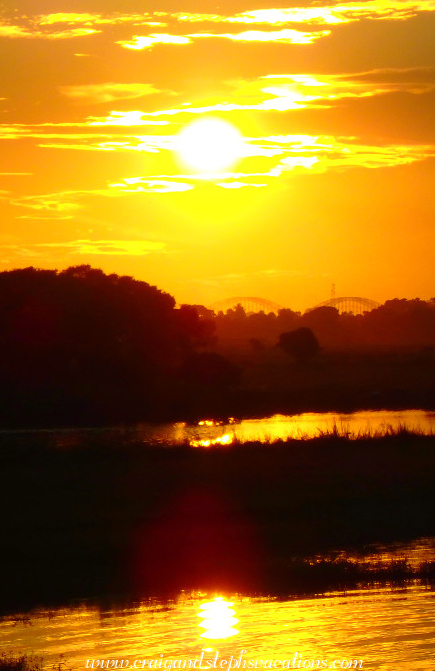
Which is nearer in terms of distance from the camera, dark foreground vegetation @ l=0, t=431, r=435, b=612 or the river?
the river

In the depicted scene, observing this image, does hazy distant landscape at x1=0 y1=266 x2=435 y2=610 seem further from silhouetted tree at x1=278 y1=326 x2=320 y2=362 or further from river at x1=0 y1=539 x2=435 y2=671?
silhouetted tree at x1=278 y1=326 x2=320 y2=362

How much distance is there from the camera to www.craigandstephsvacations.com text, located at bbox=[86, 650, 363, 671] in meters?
10.7

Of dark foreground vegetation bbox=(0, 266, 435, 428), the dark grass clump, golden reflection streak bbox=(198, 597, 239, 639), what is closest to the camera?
the dark grass clump

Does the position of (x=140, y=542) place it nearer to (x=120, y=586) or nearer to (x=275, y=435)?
(x=120, y=586)

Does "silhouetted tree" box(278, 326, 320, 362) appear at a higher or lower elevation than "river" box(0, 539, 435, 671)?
higher

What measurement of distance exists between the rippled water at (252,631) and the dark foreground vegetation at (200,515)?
1019 mm

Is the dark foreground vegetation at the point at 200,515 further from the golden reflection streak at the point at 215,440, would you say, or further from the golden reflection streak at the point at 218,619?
the golden reflection streak at the point at 215,440

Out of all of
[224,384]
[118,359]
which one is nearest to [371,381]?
[224,384]

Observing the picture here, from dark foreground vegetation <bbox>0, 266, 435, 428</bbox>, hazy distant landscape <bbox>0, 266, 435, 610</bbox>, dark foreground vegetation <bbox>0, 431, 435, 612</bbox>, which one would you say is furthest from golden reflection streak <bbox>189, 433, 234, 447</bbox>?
dark foreground vegetation <bbox>0, 266, 435, 428</bbox>

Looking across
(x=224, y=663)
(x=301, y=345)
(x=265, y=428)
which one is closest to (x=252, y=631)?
(x=224, y=663)

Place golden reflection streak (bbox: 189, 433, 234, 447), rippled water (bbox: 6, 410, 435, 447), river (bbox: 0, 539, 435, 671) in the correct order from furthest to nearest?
rippled water (bbox: 6, 410, 435, 447) → golden reflection streak (bbox: 189, 433, 234, 447) → river (bbox: 0, 539, 435, 671)

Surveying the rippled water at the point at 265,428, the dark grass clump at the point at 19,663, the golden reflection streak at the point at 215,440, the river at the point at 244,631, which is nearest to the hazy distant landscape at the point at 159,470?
the river at the point at 244,631

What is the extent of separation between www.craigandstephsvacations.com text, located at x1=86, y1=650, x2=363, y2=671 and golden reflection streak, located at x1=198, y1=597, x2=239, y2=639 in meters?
0.78

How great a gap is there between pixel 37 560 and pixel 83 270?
42.9m
